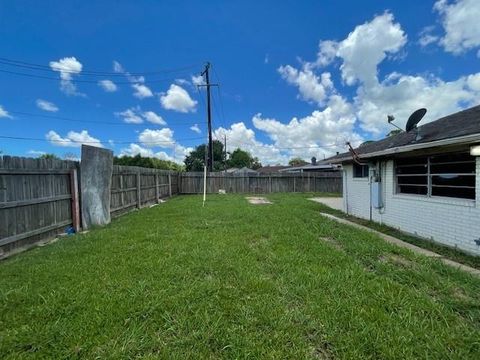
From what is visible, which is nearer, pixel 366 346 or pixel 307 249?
pixel 366 346

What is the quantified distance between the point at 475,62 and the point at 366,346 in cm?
1211

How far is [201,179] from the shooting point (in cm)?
1981

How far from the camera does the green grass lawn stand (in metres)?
2.18

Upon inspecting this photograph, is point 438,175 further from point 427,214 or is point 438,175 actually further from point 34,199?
point 34,199

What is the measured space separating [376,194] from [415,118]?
→ 230 cm

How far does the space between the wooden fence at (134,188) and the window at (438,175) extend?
323 inches

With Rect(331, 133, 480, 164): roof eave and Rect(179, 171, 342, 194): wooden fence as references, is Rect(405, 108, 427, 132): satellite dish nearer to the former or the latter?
Rect(331, 133, 480, 164): roof eave

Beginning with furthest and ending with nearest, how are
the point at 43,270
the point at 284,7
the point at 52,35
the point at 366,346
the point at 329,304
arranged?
the point at 52,35
the point at 284,7
the point at 43,270
the point at 329,304
the point at 366,346

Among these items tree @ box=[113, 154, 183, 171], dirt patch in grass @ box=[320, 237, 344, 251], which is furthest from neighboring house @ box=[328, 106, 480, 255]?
tree @ box=[113, 154, 183, 171]

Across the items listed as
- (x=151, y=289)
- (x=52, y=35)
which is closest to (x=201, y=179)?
(x=52, y=35)

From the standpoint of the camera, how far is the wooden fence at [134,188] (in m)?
8.92

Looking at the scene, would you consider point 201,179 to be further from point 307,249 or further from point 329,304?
point 329,304

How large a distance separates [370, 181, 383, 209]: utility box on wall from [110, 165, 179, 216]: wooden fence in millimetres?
7813

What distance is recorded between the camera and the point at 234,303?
9.37ft
